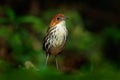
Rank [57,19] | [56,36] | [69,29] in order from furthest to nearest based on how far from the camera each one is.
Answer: [69,29], [56,36], [57,19]

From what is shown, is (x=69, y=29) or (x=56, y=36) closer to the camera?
(x=56, y=36)

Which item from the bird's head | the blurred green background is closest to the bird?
the bird's head

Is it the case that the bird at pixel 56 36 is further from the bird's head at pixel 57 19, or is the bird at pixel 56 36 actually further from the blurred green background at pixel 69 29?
the blurred green background at pixel 69 29

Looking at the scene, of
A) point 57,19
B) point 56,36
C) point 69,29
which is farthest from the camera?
point 69,29

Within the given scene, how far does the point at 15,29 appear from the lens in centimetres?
946

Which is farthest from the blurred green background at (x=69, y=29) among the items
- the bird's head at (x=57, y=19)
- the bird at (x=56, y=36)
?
the bird's head at (x=57, y=19)

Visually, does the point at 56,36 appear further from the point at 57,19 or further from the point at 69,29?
the point at 69,29

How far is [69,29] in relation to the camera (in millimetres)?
12156

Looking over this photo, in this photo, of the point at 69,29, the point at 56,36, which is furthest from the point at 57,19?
the point at 69,29

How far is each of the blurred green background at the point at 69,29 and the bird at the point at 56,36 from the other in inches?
85.4

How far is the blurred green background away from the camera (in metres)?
9.49

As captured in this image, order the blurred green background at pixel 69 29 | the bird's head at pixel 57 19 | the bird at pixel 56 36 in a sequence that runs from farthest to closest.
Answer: the blurred green background at pixel 69 29 → the bird at pixel 56 36 → the bird's head at pixel 57 19

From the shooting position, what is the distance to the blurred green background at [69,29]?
31.1 ft

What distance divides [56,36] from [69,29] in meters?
6.33
